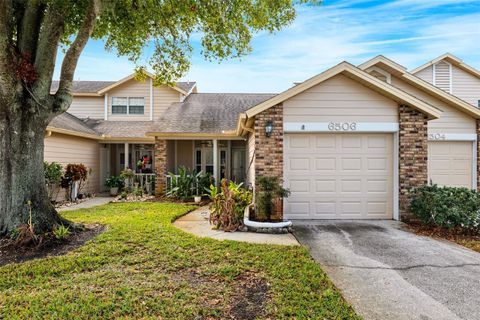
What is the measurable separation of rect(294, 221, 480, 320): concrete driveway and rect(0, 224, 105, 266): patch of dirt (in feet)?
14.9

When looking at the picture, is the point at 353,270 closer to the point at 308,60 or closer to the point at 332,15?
the point at 332,15

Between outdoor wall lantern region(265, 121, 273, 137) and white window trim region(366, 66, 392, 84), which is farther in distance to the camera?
white window trim region(366, 66, 392, 84)

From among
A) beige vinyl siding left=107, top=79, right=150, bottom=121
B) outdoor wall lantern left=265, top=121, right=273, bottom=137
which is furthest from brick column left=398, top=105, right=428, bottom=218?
beige vinyl siding left=107, top=79, right=150, bottom=121

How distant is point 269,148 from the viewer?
7.39 m

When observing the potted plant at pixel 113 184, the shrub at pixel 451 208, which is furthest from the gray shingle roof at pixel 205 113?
the shrub at pixel 451 208

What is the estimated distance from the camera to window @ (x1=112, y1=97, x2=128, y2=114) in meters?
15.9

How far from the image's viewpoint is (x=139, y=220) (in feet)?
24.9

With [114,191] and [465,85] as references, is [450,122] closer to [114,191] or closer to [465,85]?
[465,85]

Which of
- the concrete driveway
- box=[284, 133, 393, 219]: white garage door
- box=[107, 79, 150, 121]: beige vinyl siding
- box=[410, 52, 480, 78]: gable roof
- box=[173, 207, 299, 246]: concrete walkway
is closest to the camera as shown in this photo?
the concrete driveway

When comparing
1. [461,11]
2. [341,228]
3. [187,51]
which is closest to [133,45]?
[187,51]

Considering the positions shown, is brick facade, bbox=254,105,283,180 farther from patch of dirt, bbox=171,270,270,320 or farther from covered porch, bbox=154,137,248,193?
covered porch, bbox=154,137,248,193

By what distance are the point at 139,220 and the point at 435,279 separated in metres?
6.58

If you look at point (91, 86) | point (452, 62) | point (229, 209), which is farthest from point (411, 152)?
point (91, 86)

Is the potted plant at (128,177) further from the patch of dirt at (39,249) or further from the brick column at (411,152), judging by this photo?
the brick column at (411,152)
